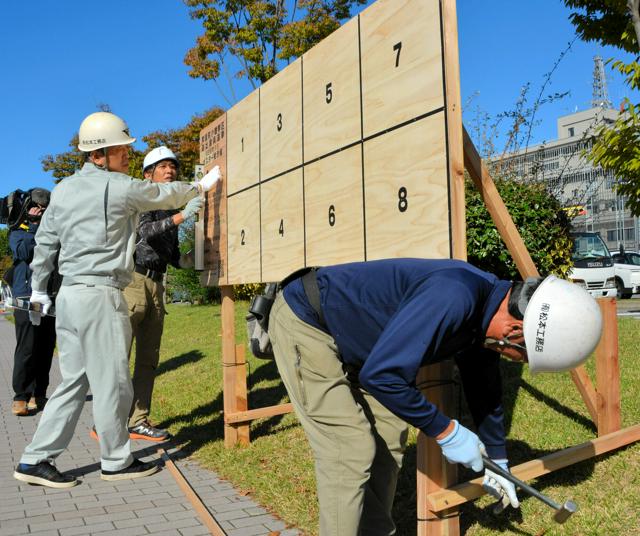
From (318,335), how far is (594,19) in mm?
11141

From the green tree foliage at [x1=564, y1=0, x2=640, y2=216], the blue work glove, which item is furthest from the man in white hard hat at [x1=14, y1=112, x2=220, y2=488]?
the green tree foliage at [x1=564, y1=0, x2=640, y2=216]

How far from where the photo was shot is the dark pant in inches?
269

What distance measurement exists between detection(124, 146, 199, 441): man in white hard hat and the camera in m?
2.12

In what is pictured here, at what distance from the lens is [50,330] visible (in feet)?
23.1

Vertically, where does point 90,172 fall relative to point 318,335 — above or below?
above

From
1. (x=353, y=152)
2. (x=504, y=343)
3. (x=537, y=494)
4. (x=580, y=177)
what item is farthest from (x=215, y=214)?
(x=580, y=177)

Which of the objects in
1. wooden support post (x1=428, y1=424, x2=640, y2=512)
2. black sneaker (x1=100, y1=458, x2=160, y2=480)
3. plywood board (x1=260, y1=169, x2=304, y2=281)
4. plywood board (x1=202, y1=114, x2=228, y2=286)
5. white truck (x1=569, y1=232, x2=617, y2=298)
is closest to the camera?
wooden support post (x1=428, y1=424, x2=640, y2=512)

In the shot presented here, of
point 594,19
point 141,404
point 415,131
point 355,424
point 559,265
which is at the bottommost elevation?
point 141,404

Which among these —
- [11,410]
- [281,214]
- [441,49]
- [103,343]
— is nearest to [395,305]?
[441,49]

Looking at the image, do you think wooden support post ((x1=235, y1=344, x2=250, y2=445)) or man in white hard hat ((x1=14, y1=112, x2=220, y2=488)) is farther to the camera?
wooden support post ((x1=235, y1=344, x2=250, y2=445))

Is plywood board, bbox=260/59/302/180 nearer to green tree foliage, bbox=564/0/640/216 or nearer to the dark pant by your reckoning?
the dark pant

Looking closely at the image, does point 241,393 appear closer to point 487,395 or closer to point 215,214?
point 215,214

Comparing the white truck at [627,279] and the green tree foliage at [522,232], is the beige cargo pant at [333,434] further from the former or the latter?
the white truck at [627,279]

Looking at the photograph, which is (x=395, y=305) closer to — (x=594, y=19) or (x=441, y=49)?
(x=441, y=49)
